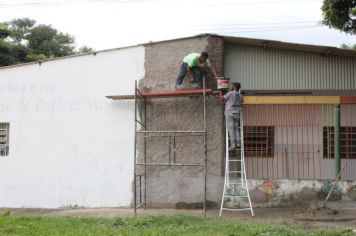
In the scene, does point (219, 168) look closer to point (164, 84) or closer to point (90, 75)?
point (164, 84)

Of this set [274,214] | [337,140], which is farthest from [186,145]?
[337,140]

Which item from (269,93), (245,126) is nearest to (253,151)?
(245,126)

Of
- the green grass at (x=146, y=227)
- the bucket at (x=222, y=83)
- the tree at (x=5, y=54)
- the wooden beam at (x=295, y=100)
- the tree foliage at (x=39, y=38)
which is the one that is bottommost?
the green grass at (x=146, y=227)

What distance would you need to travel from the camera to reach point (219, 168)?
33.6ft

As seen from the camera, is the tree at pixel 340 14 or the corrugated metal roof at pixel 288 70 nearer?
the tree at pixel 340 14

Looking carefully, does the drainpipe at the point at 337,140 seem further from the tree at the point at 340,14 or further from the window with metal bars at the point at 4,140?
the window with metal bars at the point at 4,140

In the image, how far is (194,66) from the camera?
1007cm

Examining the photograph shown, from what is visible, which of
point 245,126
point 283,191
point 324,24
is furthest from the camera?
point 245,126

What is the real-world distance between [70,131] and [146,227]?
435cm

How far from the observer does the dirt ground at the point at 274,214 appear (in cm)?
819

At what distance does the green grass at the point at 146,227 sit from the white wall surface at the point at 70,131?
233 centimetres

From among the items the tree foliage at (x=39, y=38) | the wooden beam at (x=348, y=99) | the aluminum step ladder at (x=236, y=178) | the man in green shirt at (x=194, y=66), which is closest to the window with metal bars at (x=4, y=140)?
the man in green shirt at (x=194, y=66)

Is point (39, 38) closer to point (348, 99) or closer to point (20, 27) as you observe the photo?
point (20, 27)

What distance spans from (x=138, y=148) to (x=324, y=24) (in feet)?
16.0
